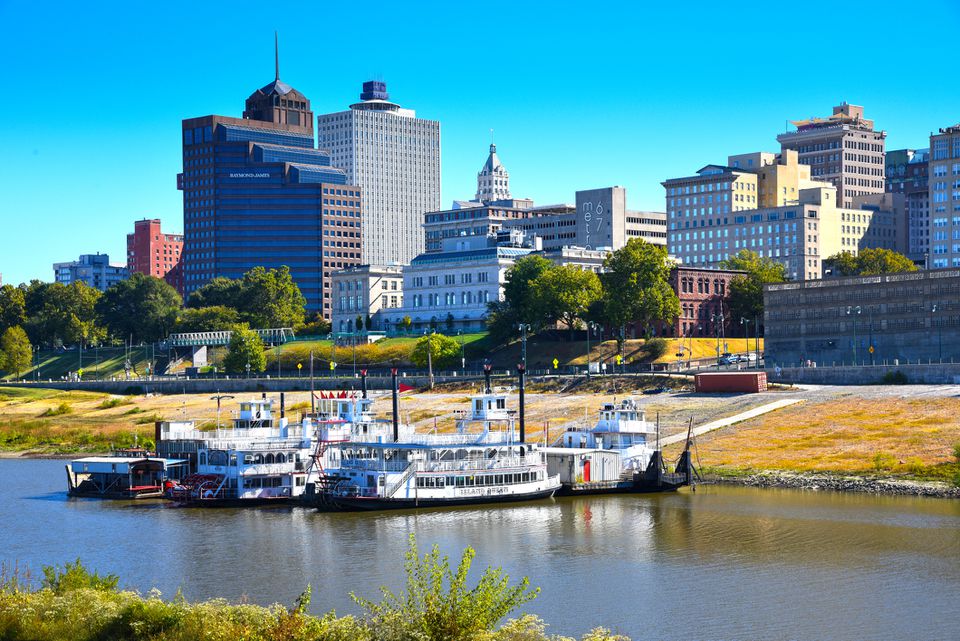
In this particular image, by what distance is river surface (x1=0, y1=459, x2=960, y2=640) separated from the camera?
217 ft

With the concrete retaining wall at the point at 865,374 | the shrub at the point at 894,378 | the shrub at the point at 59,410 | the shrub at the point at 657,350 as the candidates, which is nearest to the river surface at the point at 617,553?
the shrub at the point at 894,378

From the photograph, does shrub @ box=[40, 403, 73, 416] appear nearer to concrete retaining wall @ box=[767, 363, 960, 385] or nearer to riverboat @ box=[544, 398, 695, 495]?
concrete retaining wall @ box=[767, 363, 960, 385]

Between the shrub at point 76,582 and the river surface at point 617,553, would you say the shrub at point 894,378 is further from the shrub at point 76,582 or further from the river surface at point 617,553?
the shrub at point 76,582

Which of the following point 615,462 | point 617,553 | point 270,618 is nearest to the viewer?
point 270,618

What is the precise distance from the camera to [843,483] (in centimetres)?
10669

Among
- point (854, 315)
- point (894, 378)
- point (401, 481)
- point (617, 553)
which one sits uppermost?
point (854, 315)

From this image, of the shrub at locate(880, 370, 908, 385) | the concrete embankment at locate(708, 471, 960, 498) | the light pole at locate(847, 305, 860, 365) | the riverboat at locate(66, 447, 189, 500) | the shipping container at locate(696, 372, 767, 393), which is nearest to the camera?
the concrete embankment at locate(708, 471, 960, 498)

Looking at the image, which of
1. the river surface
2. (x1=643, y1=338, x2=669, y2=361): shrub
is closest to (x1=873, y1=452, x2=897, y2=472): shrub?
the river surface

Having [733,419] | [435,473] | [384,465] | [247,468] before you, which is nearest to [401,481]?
[384,465]

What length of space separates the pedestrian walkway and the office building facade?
122ft

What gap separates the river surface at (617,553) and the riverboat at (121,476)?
2677 millimetres

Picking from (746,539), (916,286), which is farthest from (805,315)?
(746,539)

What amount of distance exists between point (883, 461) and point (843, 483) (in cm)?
678

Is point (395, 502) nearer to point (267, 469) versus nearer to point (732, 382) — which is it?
point (267, 469)
